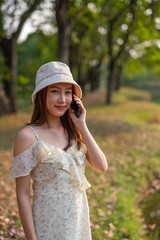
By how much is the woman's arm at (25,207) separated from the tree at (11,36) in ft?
53.5

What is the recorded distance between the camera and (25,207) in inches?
113

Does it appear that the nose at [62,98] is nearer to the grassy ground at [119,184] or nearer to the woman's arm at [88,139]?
the woman's arm at [88,139]

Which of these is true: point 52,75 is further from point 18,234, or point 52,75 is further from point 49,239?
point 18,234

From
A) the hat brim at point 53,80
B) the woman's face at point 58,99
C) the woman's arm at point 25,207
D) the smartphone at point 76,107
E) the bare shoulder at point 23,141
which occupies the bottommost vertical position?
the woman's arm at point 25,207

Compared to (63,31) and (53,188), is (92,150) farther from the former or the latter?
(63,31)

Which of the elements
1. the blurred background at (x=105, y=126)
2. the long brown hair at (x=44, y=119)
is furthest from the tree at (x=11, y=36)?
the long brown hair at (x=44, y=119)

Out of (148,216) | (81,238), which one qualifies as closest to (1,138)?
(148,216)

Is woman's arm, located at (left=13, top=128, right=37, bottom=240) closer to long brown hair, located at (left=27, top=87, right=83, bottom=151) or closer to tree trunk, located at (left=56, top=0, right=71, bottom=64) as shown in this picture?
long brown hair, located at (left=27, top=87, right=83, bottom=151)

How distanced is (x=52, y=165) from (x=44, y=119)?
39cm

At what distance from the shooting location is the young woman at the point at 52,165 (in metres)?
2.90

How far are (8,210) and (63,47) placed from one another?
27.2ft

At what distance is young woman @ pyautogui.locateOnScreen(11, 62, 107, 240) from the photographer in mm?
2898

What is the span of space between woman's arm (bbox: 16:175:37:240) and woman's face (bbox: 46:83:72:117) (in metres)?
0.57

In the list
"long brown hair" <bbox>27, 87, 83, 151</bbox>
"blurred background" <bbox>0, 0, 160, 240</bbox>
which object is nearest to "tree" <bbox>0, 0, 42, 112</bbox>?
"blurred background" <bbox>0, 0, 160, 240</bbox>
